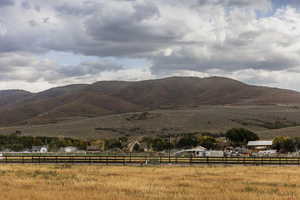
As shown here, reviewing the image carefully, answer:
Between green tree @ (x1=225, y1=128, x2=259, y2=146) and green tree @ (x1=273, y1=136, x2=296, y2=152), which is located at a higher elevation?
green tree @ (x1=225, y1=128, x2=259, y2=146)

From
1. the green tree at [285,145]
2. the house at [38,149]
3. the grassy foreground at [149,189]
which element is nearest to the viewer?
the grassy foreground at [149,189]

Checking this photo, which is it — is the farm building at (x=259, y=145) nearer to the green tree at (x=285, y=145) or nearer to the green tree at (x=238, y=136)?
the green tree at (x=285, y=145)

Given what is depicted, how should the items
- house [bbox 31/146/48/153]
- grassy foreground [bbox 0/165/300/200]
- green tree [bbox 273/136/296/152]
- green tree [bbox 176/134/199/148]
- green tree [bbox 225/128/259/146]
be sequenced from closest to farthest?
1. grassy foreground [bbox 0/165/300/200]
2. green tree [bbox 273/136/296/152]
3. house [bbox 31/146/48/153]
4. green tree [bbox 176/134/199/148]
5. green tree [bbox 225/128/259/146]

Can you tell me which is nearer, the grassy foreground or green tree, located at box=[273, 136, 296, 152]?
the grassy foreground

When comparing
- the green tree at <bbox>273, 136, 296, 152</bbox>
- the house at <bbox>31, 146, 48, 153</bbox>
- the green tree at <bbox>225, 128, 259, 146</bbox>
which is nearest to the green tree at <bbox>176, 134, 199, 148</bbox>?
the green tree at <bbox>225, 128, 259, 146</bbox>

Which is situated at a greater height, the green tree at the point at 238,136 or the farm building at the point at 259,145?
the green tree at the point at 238,136

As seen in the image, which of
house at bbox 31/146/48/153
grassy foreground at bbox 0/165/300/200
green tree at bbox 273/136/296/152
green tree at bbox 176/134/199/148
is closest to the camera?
grassy foreground at bbox 0/165/300/200

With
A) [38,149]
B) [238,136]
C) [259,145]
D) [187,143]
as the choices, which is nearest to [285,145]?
[259,145]

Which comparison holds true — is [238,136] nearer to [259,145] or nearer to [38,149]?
[259,145]

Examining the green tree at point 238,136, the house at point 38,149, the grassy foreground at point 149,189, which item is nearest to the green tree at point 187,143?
the green tree at point 238,136

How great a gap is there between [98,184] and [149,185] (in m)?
3.15

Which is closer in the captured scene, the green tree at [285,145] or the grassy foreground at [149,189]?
the grassy foreground at [149,189]

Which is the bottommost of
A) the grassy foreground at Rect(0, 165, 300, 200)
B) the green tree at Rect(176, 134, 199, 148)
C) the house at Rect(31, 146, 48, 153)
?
the grassy foreground at Rect(0, 165, 300, 200)

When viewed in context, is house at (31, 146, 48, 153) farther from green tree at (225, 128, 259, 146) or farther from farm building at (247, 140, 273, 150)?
farm building at (247, 140, 273, 150)
